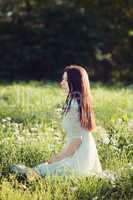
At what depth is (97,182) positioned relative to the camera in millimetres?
6465

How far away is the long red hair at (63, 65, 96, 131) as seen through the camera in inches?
268

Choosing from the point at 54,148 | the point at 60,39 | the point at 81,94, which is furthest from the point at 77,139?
the point at 60,39

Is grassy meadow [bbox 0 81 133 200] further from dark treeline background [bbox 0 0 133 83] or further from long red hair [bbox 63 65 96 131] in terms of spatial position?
dark treeline background [bbox 0 0 133 83]

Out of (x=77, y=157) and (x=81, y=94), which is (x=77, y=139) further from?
(x=81, y=94)

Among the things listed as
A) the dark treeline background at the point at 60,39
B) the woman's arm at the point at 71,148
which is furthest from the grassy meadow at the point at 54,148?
the dark treeline background at the point at 60,39

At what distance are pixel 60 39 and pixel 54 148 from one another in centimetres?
1378

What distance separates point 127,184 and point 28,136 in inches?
87.2

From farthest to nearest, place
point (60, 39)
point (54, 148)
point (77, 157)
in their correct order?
1. point (60, 39)
2. point (54, 148)
3. point (77, 157)

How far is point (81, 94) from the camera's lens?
685 centimetres

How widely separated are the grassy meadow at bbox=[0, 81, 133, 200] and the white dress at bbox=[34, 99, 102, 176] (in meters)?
0.18

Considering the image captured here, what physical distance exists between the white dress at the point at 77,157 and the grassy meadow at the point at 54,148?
0.18 metres

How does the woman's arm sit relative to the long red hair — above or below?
below

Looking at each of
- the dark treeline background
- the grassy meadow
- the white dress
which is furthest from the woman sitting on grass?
the dark treeline background

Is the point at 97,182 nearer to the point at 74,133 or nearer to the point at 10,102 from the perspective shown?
the point at 74,133
